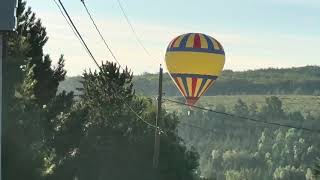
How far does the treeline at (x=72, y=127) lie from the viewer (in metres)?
25.1

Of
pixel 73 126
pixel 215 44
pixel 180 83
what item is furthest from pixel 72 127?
pixel 215 44

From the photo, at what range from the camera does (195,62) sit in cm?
4622

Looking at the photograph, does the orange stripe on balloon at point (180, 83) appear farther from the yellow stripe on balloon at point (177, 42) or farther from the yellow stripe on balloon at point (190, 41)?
the yellow stripe on balloon at point (190, 41)

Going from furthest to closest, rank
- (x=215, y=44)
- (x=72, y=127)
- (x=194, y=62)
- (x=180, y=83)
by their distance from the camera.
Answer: (x=180, y=83), (x=215, y=44), (x=194, y=62), (x=72, y=127)

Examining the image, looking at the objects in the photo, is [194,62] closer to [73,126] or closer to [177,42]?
[177,42]

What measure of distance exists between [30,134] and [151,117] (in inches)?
1359

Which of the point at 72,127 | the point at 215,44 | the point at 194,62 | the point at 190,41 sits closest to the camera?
the point at 72,127

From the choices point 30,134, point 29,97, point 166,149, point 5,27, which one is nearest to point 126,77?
point 166,149

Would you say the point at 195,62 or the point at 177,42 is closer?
the point at 195,62

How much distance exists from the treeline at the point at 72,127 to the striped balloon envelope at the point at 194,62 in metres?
5.53

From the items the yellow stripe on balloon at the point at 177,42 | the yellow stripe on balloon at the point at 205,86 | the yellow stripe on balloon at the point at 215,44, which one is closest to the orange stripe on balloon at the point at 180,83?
the yellow stripe on balloon at the point at 205,86

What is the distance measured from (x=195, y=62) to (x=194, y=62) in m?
0.06

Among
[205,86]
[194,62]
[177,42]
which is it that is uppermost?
[177,42]

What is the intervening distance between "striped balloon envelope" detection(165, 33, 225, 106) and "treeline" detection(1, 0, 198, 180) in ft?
18.1
